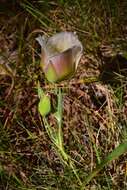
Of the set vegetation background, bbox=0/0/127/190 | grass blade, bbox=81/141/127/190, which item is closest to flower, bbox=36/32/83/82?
vegetation background, bbox=0/0/127/190

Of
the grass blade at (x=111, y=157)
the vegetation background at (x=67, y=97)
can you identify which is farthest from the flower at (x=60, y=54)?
the grass blade at (x=111, y=157)

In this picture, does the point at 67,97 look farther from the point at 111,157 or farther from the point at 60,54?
Result: the point at 111,157

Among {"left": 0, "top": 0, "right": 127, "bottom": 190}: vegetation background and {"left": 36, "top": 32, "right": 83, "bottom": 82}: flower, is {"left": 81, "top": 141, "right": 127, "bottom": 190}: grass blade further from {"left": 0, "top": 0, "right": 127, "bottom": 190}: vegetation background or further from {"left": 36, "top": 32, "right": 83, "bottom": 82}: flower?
{"left": 36, "top": 32, "right": 83, "bottom": 82}: flower

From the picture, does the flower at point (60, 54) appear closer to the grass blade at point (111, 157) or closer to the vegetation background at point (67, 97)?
the vegetation background at point (67, 97)

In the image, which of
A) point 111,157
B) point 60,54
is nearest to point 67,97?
point 60,54

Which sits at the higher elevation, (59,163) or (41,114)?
(41,114)

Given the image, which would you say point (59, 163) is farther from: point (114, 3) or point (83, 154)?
point (114, 3)

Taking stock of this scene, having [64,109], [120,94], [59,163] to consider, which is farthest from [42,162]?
[120,94]
